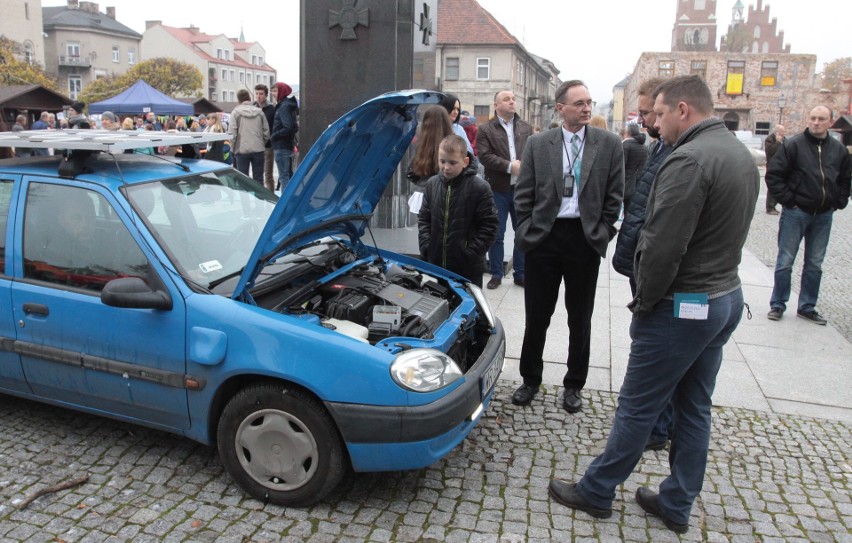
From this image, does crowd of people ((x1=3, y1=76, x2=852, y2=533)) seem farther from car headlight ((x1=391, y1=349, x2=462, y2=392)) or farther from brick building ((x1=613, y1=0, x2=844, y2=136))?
brick building ((x1=613, y1=0, x2=844, y2=136))

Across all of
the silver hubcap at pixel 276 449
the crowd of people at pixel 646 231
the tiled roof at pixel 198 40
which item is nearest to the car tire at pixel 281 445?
the silver hubcap at pixel 276 449

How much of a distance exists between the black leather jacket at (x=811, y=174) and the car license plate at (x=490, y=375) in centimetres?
402

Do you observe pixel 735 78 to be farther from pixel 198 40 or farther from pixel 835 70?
pixel 198 40

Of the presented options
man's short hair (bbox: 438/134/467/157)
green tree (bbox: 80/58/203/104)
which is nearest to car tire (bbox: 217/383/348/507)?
man's short hair (bbox: 438/134/467/157)

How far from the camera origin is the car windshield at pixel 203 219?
3.74 m

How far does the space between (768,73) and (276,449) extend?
285 ft

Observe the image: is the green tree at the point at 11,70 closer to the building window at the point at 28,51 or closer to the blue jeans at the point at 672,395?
the building window at the point at 28,51

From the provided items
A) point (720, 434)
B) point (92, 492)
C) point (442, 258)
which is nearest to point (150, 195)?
point (92, 492)

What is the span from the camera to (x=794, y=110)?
76.4 metres

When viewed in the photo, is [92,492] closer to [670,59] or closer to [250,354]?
[250,354]

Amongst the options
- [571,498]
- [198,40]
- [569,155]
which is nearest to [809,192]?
[569,155]

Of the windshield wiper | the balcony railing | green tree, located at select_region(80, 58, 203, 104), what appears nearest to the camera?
the windshield wiper

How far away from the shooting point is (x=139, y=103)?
25094 millimetres

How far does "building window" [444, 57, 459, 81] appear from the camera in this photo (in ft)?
192
